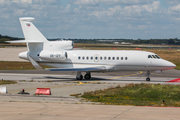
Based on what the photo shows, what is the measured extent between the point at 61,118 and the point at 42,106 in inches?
146

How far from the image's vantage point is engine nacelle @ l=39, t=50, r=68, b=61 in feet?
117

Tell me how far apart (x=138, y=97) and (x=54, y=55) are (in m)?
16.4

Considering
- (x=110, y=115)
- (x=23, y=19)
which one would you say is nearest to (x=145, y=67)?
(x=23, y=19)

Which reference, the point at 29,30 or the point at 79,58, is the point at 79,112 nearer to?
the point at 79,58

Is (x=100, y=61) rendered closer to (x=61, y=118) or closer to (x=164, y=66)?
(x=164, y=66)

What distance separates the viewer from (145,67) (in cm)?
3512

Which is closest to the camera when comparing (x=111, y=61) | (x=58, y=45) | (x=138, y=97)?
(x=138, y=97)

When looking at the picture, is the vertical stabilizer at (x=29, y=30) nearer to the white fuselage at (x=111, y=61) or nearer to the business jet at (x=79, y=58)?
the business jet at (x=79, y=58)

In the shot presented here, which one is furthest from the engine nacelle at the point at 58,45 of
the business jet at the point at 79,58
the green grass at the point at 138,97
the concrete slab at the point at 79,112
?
the concrete slab at the point at 79,112

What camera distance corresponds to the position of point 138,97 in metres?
22.7

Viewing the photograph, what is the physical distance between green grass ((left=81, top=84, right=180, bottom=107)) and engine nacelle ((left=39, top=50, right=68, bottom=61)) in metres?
12.2

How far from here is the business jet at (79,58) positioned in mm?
34875

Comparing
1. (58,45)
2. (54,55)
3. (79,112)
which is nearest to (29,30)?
(58,45)

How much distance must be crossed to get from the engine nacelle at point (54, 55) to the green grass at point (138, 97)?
1225 cm
